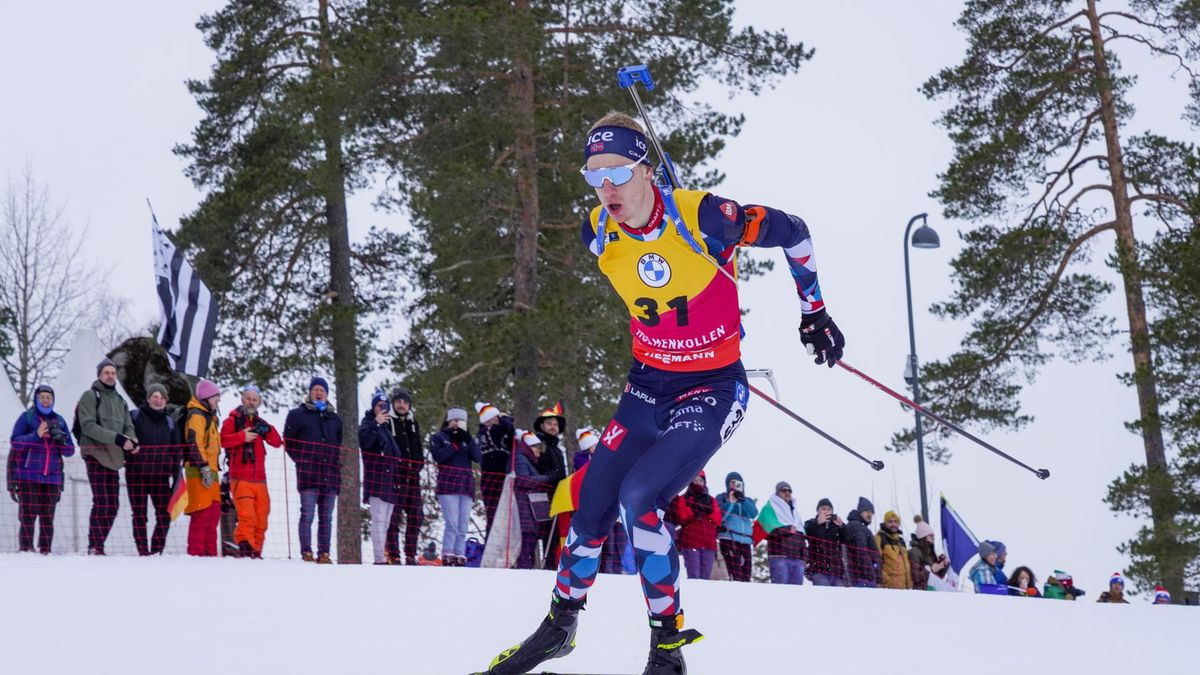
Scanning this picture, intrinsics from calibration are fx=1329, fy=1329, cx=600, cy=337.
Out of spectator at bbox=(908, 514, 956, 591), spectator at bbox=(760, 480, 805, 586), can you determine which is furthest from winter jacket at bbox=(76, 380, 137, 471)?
spectator at bbox=(908, 514, 956, 591)

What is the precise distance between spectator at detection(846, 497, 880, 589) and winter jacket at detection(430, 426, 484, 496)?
4.17 m

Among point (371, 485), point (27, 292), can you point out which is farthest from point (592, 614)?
point (27, 292)

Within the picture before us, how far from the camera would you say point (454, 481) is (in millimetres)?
12219

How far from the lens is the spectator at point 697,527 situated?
1226 centimetres

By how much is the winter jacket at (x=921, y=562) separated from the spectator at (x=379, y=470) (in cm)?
616

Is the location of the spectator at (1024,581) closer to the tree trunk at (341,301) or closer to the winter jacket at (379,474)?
the winter jacket at (379,474)

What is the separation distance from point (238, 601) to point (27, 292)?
85.6 feet

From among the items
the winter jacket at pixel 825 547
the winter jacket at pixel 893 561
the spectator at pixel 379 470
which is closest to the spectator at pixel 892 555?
the winter jacket at pixel 893 561

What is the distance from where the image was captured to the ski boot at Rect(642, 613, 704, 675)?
4918 mm

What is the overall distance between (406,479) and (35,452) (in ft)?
10.4

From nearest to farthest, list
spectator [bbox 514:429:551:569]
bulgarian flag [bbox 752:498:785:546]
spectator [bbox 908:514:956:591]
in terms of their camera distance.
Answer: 1. spectator [bbox 514:429:551:569]
2. bulgarian flag [bbox 752:498:785:546]
3. spectator [bbox 908:514:956:591]

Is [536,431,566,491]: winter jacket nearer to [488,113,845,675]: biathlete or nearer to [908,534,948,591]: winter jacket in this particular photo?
[908,534,948,591]: winter jacket

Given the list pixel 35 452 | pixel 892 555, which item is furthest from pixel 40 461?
pixel 892 555

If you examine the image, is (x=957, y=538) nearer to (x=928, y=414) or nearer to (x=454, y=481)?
(x=454, y=481)
